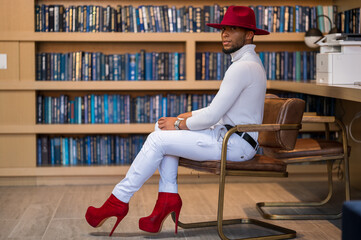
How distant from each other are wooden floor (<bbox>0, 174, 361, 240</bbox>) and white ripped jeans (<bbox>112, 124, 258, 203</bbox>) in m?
0.33

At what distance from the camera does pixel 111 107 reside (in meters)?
4.71

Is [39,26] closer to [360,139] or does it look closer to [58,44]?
[58,44]

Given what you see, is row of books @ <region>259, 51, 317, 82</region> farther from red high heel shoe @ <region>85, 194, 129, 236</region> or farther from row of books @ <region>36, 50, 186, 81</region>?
red high heel shoe @ <region>85, 194, 129, 236</region>

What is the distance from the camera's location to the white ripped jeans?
3.01m

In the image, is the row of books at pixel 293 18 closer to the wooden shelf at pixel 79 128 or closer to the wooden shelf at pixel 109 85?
the wooden shelf at pixel 109 85

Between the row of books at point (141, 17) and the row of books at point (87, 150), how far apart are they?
2.84ft

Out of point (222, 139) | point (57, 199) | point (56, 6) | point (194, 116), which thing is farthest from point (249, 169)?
point (56, 6)

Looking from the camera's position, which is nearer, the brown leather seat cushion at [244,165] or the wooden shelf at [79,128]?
the brown leather seat cushion at [244,165]

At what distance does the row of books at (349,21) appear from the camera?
437 centimetres

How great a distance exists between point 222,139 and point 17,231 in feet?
4.11

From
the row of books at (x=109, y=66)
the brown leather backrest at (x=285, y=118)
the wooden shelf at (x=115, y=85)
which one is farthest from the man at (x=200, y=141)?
the row of books at (x=109, y=66)

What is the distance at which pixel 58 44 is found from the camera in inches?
189

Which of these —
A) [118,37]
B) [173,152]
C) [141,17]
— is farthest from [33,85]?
[173,152]

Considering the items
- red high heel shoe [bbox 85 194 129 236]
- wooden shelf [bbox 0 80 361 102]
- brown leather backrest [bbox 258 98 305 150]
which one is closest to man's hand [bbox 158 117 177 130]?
red high heel shoe [bbox 85 194 129 236]
